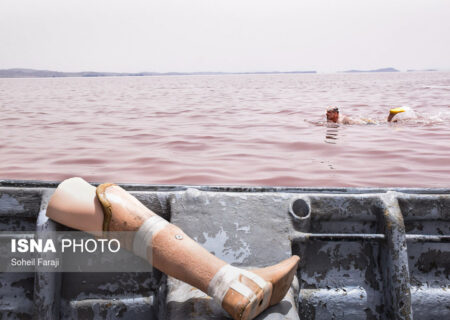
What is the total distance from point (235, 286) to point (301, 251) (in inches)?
24.4

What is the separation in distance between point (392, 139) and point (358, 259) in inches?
246

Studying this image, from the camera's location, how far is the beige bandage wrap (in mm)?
1717

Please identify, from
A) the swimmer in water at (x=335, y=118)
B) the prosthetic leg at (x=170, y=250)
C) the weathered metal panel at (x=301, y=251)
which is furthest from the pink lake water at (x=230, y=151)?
the prosthetic leg at (x=170, y=250)

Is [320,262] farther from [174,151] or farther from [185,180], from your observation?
[174,151]

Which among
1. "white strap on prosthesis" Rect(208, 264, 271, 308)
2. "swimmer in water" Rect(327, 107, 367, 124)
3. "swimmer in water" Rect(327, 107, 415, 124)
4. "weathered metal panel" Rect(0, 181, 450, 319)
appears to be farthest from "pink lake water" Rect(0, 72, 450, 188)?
"white strap on prosthesis" Rect(208, 264, 271, 308)

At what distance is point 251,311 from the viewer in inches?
67.1

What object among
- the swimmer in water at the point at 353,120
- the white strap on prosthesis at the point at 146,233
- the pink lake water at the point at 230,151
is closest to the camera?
the white strap on prosthesis at the point at 146,233

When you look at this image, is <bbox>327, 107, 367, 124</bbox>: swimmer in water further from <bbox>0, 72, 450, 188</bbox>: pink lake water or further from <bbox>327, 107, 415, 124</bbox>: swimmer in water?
<bbox>0, 72, 450, 188</bbox>: pink lake water

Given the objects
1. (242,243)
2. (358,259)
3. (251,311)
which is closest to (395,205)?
(358,259)

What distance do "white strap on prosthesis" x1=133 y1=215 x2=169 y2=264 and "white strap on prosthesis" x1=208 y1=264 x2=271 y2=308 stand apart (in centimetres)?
37

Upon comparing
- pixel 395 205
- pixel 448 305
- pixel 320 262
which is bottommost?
pixel 448 305

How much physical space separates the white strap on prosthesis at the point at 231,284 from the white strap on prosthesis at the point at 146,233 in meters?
0.37

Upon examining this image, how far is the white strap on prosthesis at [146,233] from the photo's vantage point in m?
1.96

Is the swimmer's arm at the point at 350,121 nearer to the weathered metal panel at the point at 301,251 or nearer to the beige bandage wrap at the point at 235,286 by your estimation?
the weathered metal panel at the point at 301,251
